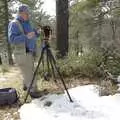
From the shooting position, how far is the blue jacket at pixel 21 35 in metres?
6.07

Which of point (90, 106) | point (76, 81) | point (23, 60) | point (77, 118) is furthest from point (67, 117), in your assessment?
point (76, 81)

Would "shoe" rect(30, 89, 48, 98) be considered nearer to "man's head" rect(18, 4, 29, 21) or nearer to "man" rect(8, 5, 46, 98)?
"man" rect(8, 5, 46, 98)

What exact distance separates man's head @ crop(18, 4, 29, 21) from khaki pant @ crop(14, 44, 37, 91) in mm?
625

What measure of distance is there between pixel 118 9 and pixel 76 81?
9.40 feet

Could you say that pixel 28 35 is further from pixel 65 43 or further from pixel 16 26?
pixel 65 43

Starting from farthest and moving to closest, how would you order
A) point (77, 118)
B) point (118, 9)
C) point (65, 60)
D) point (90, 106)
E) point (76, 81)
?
point (118, 9), point (65, 60), point (76, 81), point (90, 106), point (77, 118)

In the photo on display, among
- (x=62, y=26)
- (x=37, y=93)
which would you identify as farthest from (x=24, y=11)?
(x=62, y=26)

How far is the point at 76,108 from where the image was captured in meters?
5.31

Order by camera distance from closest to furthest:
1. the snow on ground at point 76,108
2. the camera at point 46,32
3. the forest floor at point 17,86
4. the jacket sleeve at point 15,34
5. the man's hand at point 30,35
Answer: the snow on ground at point 76,108, the forest floor at point 17,86, the camera at point 46,32, the jacket sleeve at point 15,34, the man's hand at point 30,35

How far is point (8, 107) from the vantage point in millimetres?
5898

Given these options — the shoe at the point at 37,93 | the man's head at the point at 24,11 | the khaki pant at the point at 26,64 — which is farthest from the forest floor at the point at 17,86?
the man's head at the point at 24,11

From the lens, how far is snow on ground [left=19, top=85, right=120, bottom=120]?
495 cm

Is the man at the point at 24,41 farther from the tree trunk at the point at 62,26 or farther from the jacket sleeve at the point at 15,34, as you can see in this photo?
the tree trunk at the point at 62,26

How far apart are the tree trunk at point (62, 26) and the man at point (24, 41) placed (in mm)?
3055
